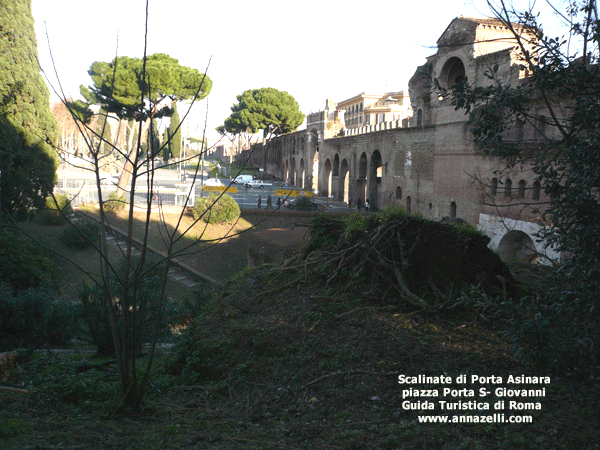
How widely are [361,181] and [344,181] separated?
11.9ft

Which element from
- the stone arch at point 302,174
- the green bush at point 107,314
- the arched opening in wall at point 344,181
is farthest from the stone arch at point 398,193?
the stone arch at point 302,174

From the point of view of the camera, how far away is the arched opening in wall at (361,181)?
27.5 meters

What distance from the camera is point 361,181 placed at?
2762 cm

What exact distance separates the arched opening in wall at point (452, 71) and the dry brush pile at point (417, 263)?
14548 mm

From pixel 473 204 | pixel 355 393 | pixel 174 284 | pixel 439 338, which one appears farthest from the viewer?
pixel 473 204

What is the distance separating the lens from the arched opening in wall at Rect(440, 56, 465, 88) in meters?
18.8

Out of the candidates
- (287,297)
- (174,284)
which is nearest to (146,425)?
(287,297)

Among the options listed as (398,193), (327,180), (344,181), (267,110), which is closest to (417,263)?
(398,193)

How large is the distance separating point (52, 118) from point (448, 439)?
48.5 feet

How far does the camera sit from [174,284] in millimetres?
13961

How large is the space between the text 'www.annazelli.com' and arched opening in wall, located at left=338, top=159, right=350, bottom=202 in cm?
2728

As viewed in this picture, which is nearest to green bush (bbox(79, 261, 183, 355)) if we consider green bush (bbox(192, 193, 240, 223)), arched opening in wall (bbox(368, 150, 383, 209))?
green bush (bbox(192, 193, 240, 223))

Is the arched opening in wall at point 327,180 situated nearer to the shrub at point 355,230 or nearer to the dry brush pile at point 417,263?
the shrub at point 355,230

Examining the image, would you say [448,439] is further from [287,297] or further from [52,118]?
[52,118]
